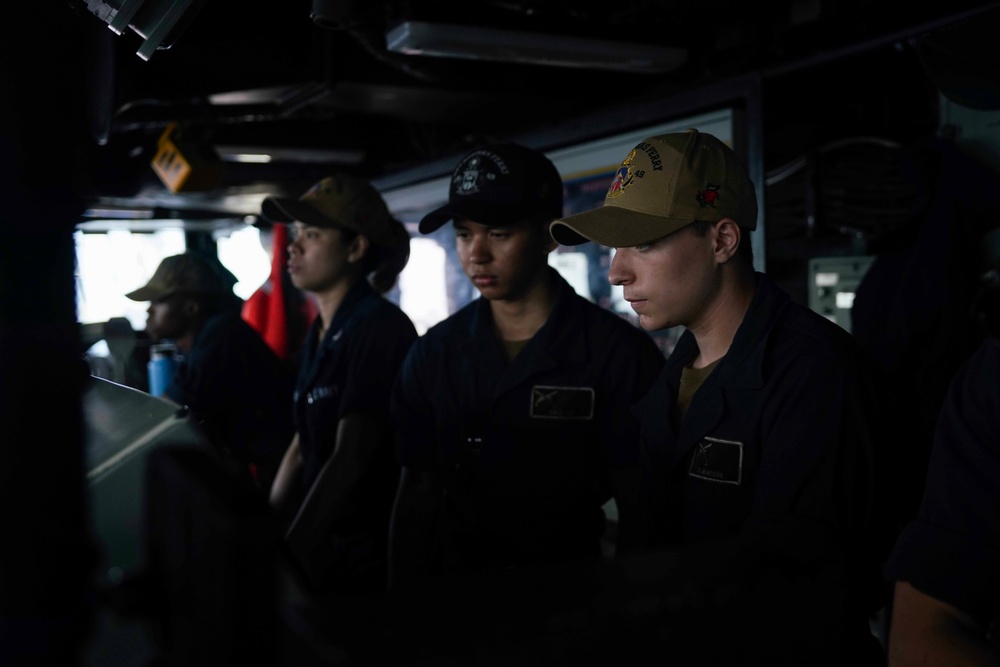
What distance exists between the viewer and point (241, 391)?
8.46 feet

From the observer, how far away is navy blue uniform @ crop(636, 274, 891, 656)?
3.75 feet

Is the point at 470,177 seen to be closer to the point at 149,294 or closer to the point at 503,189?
the point at 503,189

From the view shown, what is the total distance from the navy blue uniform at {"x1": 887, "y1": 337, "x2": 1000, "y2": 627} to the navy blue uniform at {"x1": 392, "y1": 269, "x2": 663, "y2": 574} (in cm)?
A: 73

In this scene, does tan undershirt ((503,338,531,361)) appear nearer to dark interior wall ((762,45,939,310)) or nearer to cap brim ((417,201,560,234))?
cap brim ((417,201,560,234))

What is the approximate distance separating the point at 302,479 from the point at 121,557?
5.84 feet

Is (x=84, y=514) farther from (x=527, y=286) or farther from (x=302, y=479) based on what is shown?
(x=302, y=479)

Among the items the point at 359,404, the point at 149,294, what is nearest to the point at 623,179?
the point at 359,404

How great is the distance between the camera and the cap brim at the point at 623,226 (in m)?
1.33

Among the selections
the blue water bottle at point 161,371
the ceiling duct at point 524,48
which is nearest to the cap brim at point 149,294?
the ceiling duct at point 524,48

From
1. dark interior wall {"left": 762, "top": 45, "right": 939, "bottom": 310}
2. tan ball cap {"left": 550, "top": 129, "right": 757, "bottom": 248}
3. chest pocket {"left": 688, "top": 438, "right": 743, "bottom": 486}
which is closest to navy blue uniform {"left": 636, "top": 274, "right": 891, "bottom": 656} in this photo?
chest pocket {"left": 688, "top": 438, "right": 743, "bottom": 486}

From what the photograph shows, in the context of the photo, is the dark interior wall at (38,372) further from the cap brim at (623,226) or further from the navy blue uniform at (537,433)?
the navy blue uniform at (537,433)

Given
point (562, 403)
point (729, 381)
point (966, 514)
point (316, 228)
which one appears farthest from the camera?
point (316, 228)

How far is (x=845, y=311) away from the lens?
2889mm

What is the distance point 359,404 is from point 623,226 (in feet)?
3.25
